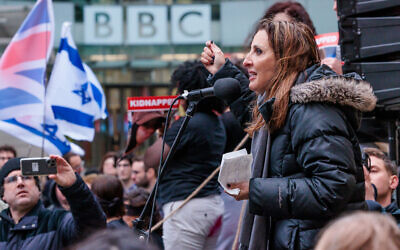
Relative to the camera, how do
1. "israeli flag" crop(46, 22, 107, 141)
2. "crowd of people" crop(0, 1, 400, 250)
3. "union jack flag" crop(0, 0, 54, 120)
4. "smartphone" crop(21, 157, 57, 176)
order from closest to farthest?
"crowd of people" crop(0, 1, 400, 250), "smartphone" crop(21, 157, 57, 176), "union jack flag" crop(0, 0, 54, 120), "israeli flag" crop(46, 22, 107, 141)

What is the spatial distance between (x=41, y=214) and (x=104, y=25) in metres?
13.6

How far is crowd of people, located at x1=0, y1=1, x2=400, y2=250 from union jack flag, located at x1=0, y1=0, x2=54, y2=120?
1365mm

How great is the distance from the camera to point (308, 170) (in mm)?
2850

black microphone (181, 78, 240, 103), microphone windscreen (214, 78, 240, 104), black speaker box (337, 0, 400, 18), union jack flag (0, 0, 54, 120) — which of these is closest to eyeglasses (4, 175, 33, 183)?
union jack flag (0, 0, 54, 120)

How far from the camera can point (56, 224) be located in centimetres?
436

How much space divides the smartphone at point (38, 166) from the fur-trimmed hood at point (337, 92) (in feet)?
5.09

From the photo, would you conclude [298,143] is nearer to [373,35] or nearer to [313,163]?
[313,163]

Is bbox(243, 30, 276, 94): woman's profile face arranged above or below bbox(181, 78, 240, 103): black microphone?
above

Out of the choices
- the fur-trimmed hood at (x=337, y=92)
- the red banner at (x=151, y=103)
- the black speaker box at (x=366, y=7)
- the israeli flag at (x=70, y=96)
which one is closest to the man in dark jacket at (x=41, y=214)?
the red banner at (x=151, y=103)

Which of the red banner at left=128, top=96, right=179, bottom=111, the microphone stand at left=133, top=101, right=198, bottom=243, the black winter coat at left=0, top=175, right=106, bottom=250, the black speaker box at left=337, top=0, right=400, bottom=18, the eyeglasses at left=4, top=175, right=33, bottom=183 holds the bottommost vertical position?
the black winter coat at left=0, top=175, right=106, bottom=250

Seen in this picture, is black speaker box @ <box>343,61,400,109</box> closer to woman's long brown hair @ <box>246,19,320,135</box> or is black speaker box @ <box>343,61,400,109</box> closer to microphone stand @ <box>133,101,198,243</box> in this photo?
woman's long brown hair @ <box>246,19,320,135</box>

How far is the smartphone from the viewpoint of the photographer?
3696 mm

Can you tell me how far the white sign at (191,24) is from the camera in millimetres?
17484

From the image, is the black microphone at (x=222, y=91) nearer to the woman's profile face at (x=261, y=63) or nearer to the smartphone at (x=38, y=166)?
the woman's profile face at (x=261, y=63)
